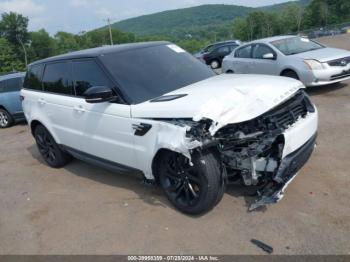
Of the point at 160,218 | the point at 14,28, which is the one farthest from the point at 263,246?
the point at 14,28

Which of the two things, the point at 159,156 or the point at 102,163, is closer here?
the point at 159,156

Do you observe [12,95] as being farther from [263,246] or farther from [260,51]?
[263,246]

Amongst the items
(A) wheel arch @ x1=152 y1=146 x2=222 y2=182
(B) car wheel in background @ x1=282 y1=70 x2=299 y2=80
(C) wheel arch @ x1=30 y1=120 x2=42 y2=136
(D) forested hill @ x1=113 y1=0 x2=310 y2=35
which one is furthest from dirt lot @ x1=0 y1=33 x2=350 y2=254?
(D) forested hill @ x1=113 y1=0 x2=310 y2=35

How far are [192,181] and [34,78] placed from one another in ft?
12.2

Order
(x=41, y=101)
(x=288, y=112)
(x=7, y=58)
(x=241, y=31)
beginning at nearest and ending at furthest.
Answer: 1. (x=288, y=112)
2. (x=41, y=101)
3. (x=7, y=58)
4. (x=241, y=31)

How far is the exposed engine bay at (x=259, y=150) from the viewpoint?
347 centimetres

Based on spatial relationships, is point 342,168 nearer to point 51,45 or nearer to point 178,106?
point 178,106

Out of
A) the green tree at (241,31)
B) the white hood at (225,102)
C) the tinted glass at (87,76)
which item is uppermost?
the tinted glass at (87,76)

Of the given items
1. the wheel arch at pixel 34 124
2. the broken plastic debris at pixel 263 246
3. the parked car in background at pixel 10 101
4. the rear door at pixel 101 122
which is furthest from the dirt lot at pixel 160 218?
the parked car in background at pixel 10 101

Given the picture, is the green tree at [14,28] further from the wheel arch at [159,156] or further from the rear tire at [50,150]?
the wheel arch at [159,156]

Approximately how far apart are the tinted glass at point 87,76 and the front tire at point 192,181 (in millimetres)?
1289

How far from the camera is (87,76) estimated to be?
474 cm

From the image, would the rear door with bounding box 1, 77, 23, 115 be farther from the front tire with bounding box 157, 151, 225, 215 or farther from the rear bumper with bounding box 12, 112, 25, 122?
the front tire with bounding box 157, 151, 225, 215

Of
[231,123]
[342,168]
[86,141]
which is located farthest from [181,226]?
[342,168]
